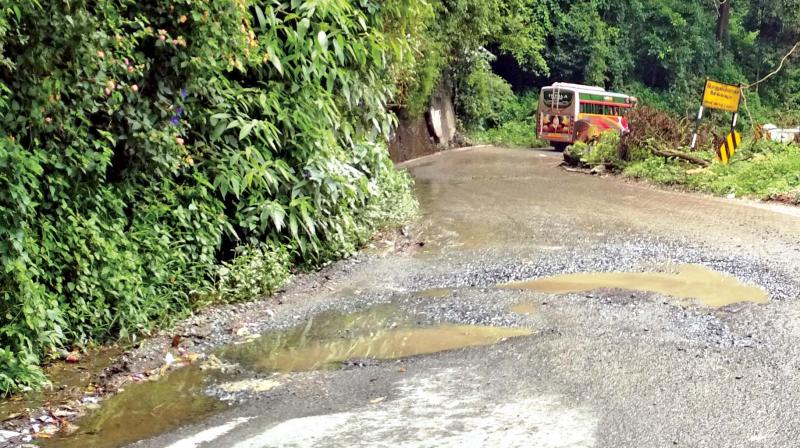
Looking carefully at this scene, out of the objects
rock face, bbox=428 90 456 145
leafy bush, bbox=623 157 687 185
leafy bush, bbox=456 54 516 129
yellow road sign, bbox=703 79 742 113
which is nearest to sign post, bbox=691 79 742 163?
yellow road sign, bbox=703 79 742 113

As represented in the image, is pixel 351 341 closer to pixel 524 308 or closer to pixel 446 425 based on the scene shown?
pixel 524 308

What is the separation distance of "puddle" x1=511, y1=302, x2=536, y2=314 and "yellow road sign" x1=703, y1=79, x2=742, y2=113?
14.0 meters

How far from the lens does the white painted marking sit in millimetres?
4109

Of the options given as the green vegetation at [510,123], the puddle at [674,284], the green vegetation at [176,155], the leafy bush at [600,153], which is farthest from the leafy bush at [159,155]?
the green vegetation at [510,123]

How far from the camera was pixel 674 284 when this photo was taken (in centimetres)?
744

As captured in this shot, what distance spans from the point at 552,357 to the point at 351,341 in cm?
161

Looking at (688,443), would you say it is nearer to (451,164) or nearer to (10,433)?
(10,433)

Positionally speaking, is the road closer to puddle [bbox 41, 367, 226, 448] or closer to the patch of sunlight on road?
the patch of sunlight on road

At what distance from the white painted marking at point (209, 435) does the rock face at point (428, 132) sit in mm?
20945

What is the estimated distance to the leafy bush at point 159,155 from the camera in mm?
4926

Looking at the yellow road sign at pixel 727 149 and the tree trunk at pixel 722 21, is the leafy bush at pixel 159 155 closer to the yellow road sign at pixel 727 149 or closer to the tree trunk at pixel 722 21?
the yellow road sign at pixel 727 149

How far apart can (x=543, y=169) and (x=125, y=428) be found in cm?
1933

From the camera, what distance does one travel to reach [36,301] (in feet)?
16.0

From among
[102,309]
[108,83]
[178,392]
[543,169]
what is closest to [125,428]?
[178,392]
